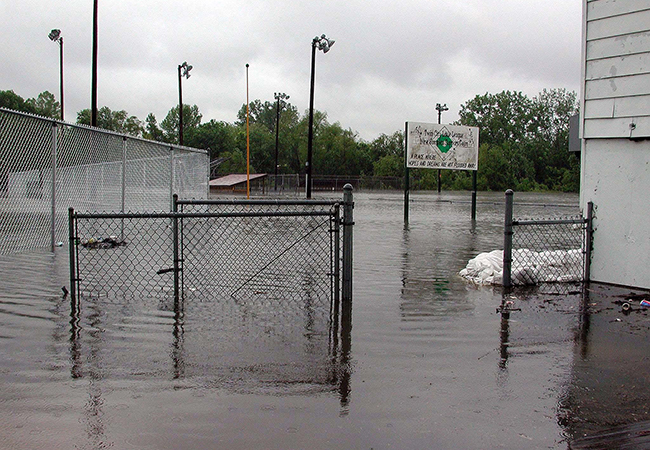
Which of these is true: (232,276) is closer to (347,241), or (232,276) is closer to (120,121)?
(347,241)

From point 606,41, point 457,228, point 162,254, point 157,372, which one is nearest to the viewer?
point 157,372

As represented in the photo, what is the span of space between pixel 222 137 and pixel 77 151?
292 feet

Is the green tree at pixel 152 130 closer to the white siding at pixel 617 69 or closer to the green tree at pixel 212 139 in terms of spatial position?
the green tree at pixel 212 139

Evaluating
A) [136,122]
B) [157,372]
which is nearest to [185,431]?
[157,372]

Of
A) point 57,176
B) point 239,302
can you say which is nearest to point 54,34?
point 57,176

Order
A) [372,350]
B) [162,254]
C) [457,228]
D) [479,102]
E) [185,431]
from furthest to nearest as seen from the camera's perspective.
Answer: [479,102], [457,228], [162,254], [372,350], [185,431]

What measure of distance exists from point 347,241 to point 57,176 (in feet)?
21.4

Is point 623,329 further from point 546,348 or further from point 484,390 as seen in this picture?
point 484,390

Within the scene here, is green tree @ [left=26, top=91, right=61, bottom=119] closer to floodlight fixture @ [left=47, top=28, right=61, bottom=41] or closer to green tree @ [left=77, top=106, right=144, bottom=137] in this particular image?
green tree @ [left=77, top=106, right=144, bottom=137]

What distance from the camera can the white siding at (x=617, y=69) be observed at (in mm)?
7633

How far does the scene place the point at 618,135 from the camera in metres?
7.94

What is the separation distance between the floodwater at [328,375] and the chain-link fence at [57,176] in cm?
319

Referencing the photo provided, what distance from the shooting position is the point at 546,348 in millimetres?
5270

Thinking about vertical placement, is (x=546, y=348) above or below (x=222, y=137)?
below
